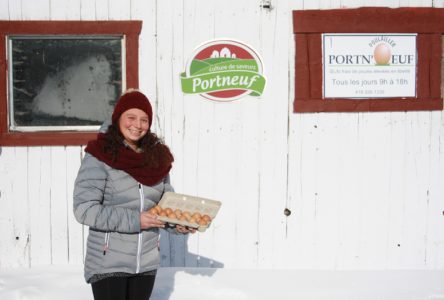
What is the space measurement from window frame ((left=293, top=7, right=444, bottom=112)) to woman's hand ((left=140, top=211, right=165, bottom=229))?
8.41 feet

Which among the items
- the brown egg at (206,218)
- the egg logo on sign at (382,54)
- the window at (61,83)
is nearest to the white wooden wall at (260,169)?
the window at (61,83)

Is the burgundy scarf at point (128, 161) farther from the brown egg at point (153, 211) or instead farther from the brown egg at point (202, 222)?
the brown egg at point (202, 222)

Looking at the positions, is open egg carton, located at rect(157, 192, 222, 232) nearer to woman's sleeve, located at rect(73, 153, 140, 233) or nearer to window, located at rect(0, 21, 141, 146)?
woman's sleeve, located at rect(73, 153, 140, 233)

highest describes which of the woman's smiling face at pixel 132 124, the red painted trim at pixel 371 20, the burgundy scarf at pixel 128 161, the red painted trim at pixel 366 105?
the red painted trim at pixel 371 20

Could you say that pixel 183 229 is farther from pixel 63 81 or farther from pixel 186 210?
pixel 63 81

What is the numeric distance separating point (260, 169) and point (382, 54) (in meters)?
1.75

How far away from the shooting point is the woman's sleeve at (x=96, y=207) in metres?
2.68

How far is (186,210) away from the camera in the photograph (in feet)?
10.2

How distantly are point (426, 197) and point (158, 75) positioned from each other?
3.10 m

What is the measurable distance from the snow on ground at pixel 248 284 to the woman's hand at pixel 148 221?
5.99 feet

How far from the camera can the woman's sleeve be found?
2.68 metres

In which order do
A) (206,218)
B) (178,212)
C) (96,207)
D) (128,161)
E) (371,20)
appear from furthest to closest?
(371,20)
(206,218)
(178,212)
(128,161)
(96,207)

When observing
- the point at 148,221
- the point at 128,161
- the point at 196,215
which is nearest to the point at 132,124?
the point at 128,161

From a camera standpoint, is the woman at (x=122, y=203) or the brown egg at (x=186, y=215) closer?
the woman at (x=122, y=203)
